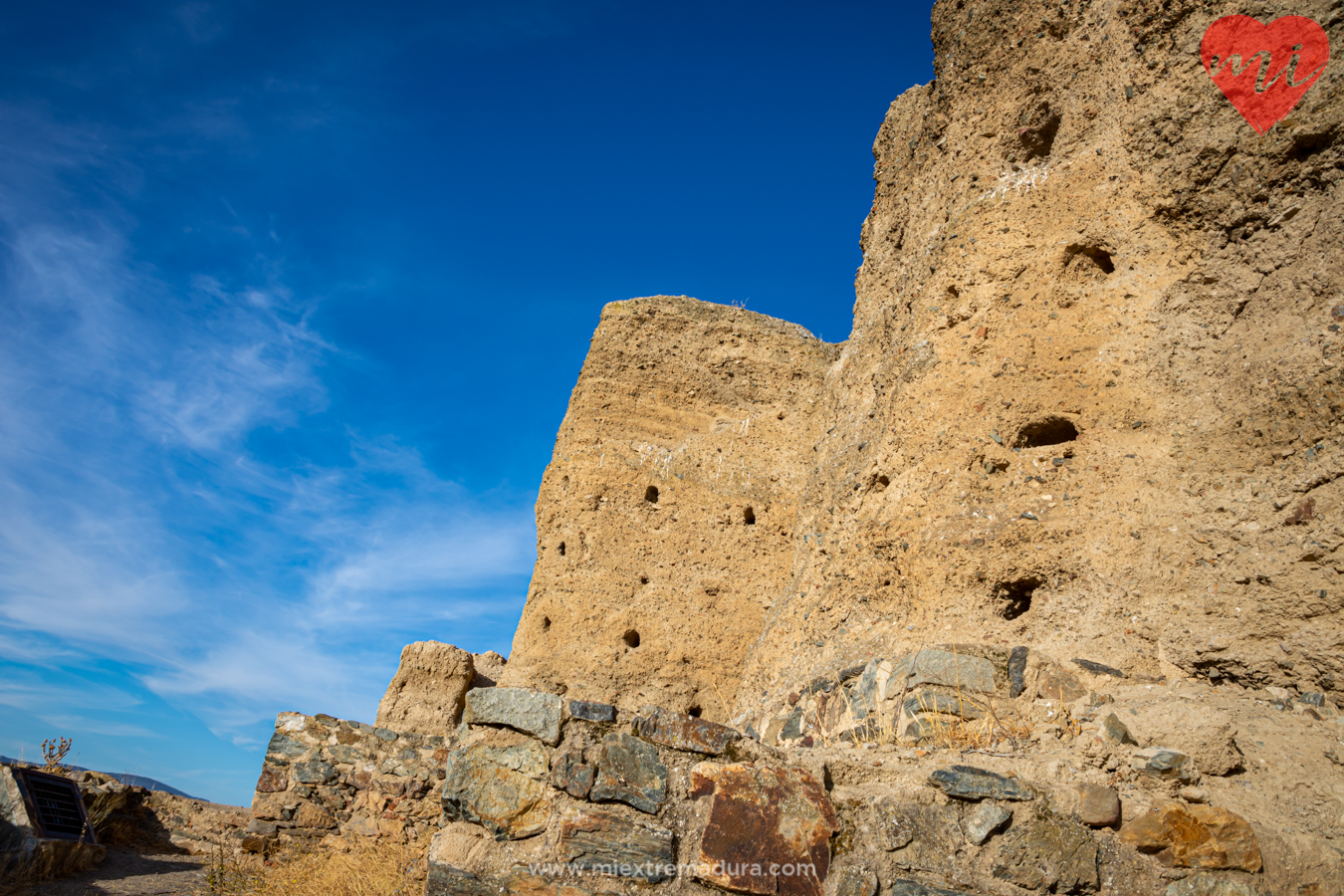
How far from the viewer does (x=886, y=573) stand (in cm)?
641

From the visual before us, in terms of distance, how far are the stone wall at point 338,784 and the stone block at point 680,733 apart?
4.47 m

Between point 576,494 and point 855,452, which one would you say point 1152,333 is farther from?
point 576,494

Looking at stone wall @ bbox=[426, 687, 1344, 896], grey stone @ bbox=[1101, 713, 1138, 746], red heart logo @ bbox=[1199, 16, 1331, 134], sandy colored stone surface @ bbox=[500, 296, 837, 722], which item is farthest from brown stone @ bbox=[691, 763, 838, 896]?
sandy colored stone surface @ bbox=[500, 296, 837, 722]

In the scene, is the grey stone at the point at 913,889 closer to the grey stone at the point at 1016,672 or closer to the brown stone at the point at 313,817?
the grey stone at the point at 1016,672

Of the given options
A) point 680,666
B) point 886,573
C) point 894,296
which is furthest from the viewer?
point 680,666

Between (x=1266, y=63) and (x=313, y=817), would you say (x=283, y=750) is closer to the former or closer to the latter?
(x=313, y=817)

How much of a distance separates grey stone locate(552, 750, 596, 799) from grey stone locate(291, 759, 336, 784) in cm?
476

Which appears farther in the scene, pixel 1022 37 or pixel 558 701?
pixel 1022 37

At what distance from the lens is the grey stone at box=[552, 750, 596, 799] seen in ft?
9.74

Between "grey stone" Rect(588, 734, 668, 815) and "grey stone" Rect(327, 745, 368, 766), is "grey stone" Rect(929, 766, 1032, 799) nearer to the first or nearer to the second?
"grey stone" Rect(588, 734, 668, 815)

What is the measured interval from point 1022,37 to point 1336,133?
3.28 m

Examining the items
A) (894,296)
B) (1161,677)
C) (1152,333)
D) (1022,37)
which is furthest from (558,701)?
(1022,37)

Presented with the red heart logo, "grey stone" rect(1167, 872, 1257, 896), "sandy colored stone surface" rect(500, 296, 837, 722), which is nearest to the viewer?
"grey stone" rect(1167, 872, 1257, 896)

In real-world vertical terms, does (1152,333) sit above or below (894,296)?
below
